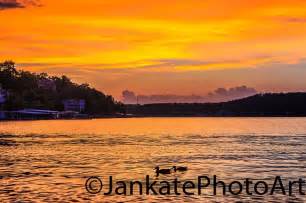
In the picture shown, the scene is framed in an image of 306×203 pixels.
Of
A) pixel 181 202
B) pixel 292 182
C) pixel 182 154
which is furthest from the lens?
pixel 182 154

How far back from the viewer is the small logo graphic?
1855 inches

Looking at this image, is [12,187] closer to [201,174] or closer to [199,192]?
[199,192]

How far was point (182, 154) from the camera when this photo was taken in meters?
88.2

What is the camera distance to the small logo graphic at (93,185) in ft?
155

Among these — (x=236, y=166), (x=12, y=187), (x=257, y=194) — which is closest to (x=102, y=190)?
(x=12, y=187)

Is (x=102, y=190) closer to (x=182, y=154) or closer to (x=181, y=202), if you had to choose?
(x=181, y=202)

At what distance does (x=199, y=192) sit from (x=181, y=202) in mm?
4365

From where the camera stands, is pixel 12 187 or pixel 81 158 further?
pixel 81 158

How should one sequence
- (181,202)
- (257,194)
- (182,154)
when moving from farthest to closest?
1. (182,154)
2. (257,194)
3. (181,202)

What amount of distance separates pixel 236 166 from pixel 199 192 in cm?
2259

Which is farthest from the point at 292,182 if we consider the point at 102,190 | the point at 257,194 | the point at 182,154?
the point at 182,154

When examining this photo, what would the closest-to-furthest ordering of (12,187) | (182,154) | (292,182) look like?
(12,187) → (292,182) → (182,154)

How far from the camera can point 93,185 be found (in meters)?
50.1

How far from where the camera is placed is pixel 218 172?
60.8 meters
